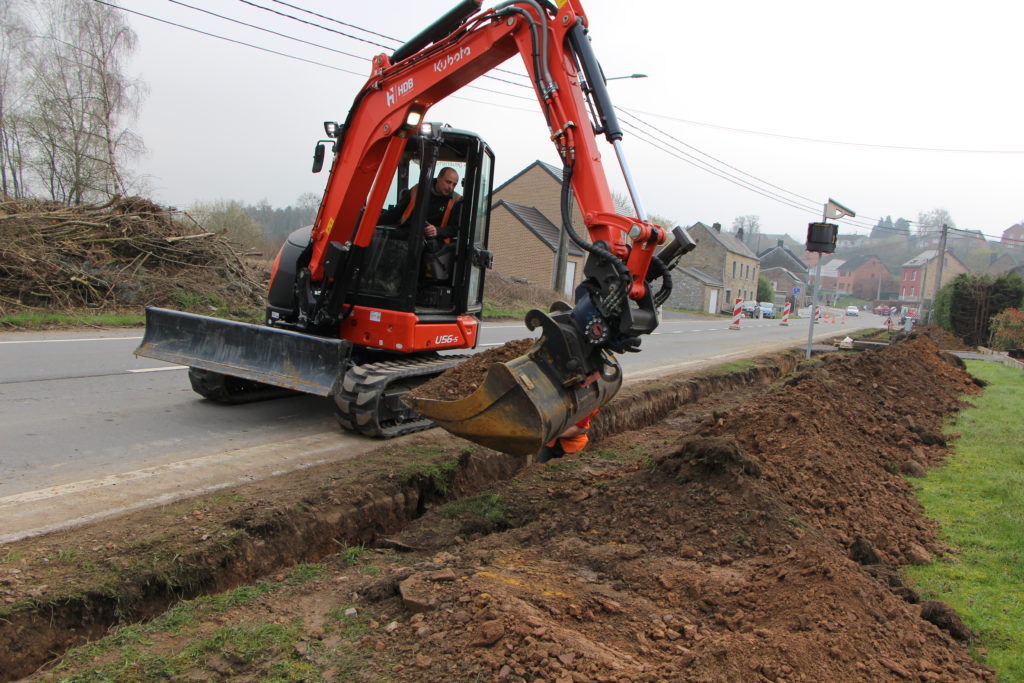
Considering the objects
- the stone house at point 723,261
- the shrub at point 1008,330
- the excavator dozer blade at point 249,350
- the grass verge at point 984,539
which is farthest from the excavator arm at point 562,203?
the stone house at point 723,261

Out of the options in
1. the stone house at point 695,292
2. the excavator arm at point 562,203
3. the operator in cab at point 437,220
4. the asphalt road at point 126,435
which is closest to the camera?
the excavator arm at point 562,203

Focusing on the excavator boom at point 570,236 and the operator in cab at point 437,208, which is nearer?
the excavator boom at point 570,236

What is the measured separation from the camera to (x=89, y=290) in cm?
1314

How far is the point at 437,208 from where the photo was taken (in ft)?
21.7

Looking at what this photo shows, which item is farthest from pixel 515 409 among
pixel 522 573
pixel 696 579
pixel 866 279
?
pixel 866 279

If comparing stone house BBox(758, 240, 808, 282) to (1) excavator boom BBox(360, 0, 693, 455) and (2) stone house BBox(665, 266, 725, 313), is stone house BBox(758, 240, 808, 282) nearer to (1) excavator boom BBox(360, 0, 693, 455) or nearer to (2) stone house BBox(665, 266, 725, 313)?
(2) stone house BBox(665, 266, 725, 313)

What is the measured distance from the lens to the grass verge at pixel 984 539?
3223 mm

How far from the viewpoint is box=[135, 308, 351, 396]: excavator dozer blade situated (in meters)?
5.83

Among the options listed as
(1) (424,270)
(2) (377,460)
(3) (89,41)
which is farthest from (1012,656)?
(3) (89,41)

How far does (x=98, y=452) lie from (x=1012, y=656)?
5554mm

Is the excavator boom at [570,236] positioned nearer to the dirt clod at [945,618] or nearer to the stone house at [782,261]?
the dirt clod at [945,618]

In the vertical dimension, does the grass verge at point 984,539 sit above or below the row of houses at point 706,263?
below

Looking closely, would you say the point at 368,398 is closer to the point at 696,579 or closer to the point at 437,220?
the point at 437,220

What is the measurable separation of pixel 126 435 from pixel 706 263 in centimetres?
5929
